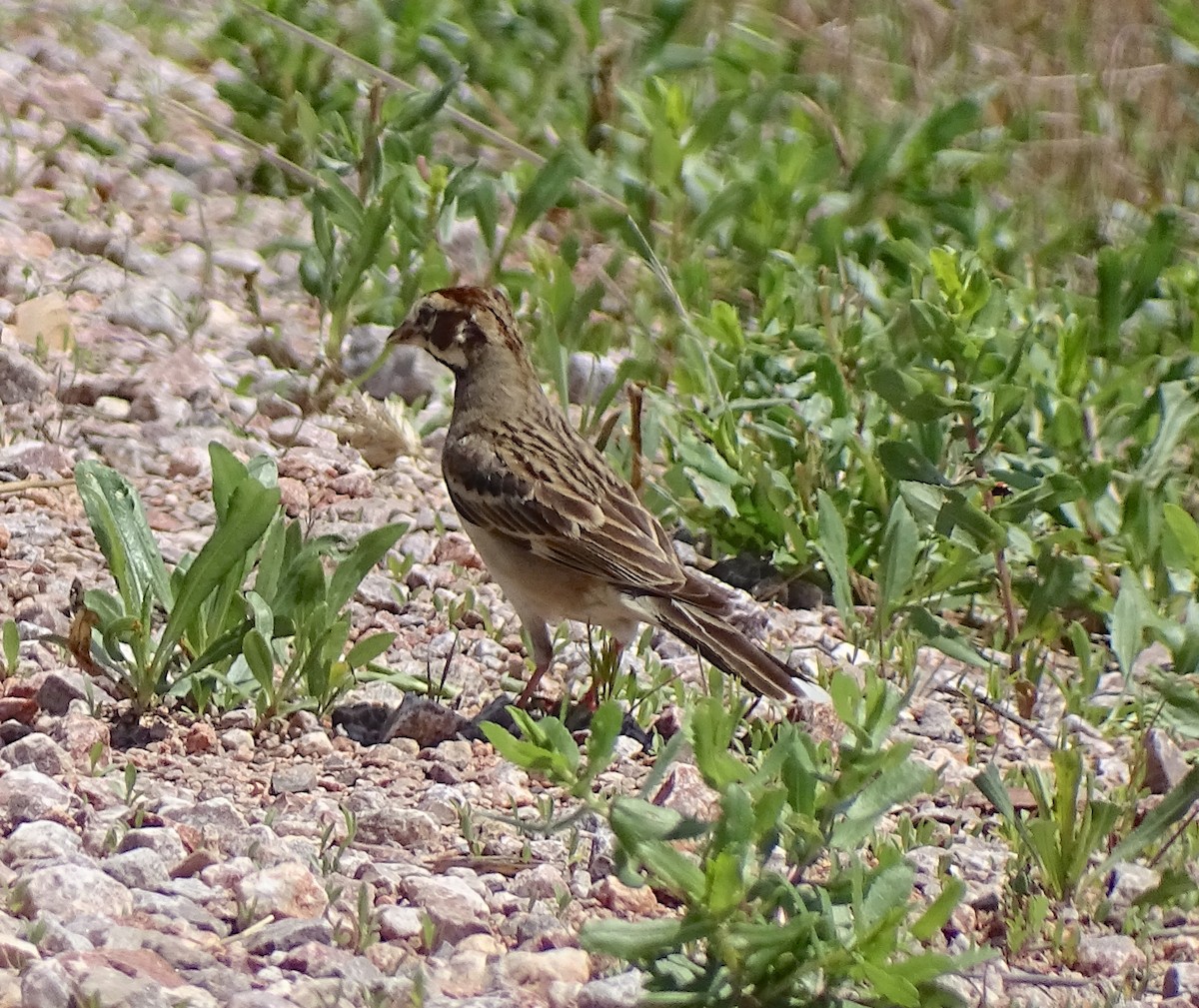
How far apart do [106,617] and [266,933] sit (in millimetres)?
1176

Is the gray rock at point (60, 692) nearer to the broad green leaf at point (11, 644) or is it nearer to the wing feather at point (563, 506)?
the broad green leaf at point (11, 644)

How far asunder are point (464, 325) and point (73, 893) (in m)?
2.89

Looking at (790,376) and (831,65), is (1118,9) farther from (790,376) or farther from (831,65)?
(790,376)

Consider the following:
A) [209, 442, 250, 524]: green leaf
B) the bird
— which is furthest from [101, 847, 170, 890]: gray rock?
the bird

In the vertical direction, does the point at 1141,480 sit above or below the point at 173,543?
above

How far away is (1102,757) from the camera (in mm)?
4824

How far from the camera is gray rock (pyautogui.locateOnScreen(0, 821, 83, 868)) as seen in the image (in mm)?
3586

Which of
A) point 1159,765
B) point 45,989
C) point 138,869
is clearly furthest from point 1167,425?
point 45,989

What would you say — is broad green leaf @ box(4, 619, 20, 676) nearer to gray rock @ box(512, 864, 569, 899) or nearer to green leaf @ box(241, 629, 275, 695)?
green leaf @ box(241, 629, 275, 695)

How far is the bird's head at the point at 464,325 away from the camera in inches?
234

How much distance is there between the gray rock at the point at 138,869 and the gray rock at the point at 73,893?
80mm

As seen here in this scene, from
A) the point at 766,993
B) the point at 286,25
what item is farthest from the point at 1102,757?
the point at 286,25

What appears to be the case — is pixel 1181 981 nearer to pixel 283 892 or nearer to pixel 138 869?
pixel 283 892

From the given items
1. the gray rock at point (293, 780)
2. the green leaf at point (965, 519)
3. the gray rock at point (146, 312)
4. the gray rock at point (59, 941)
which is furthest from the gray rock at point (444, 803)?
the gray rock at point (146, 312)
